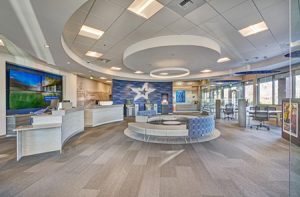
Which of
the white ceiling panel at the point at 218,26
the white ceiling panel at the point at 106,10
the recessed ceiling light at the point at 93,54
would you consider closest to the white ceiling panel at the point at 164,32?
the white ceiling panel at the point at 218,26

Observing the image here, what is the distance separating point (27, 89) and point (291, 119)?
1069 cm

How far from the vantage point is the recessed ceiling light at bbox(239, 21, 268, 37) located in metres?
3.84

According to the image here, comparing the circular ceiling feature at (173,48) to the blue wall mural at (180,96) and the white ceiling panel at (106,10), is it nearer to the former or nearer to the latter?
the white ceiling panel at (106,10)

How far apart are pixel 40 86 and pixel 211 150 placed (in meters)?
8.19

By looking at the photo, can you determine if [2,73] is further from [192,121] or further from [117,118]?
[192,121]

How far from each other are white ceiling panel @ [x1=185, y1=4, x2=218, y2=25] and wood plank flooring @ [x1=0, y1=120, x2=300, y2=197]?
349 centimetres

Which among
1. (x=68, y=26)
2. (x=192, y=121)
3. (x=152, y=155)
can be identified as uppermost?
(x=68, y=26)

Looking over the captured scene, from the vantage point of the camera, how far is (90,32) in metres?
4.23

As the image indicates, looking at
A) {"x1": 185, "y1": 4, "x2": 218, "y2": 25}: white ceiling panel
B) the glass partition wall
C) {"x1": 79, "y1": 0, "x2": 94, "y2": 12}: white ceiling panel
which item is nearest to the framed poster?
the glass partition wall

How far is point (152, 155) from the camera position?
373 centimetres

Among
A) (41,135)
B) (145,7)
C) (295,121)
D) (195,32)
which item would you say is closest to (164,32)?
(195,32)

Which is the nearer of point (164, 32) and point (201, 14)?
point (201, 14)

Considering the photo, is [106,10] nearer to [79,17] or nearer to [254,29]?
[79,17]

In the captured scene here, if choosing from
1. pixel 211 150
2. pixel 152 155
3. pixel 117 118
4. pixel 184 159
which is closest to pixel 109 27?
pixel 152 155
